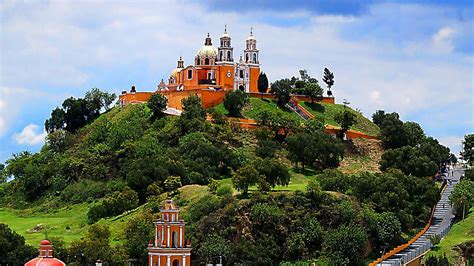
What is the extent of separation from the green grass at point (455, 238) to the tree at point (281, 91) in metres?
32.9

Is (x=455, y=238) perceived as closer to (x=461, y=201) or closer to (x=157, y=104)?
(x=461, y=201)

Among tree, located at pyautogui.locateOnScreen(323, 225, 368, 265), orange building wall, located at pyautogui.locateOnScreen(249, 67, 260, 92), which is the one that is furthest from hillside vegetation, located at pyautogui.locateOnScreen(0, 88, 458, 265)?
orange building wall, located at pyautogui.locateOnScreen(249, 67, 260, 92)

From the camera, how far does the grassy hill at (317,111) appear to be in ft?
364

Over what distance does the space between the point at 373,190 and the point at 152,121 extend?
3093cm

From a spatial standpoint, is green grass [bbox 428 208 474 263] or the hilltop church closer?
green grass [bbox 428 208 474 263]

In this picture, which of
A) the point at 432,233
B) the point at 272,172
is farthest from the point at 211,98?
the point at 432,233

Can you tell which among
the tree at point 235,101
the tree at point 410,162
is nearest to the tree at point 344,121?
the tree at point 235,101

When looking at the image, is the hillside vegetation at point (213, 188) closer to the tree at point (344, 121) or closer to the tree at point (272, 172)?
the tree at point (272, 172)

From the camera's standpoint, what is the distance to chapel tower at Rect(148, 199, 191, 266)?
212 feet

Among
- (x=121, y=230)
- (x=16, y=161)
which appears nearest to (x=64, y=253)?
(x=121, y=230)

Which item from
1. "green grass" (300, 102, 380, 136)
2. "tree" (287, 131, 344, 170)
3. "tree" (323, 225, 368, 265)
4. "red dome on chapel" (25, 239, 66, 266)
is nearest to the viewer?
"red dome on chapel" (25, 239, 66, 266)

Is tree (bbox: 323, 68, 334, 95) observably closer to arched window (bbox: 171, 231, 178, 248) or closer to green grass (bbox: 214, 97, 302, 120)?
green grass (bbox: 214, 97, 302, 120)

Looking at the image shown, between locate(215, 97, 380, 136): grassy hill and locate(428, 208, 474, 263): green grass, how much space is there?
104 ft

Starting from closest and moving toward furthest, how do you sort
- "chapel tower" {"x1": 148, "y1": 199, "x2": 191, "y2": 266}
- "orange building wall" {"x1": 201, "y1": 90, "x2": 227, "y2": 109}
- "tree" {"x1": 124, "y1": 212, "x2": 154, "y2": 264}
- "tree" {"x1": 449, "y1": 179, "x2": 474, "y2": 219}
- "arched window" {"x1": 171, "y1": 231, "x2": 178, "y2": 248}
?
1. "chapel tower" {"x1": 148, "y1": 199, "x2": 191, "y2": 266}
2. "arched window" {"x1": 171, "y1": 231, "x2": 178, "y2": 248}
3. "tree" {"x1": 124, "y1": 212, "x2": 154, "y2": 264}
4. "tree" {"x1": 449, "y1": 179, "x2": 474, "y2": 219}
5. "orange building wall" {"x1": 201, "y1": 90, "x2": 227, "y2": 109}
